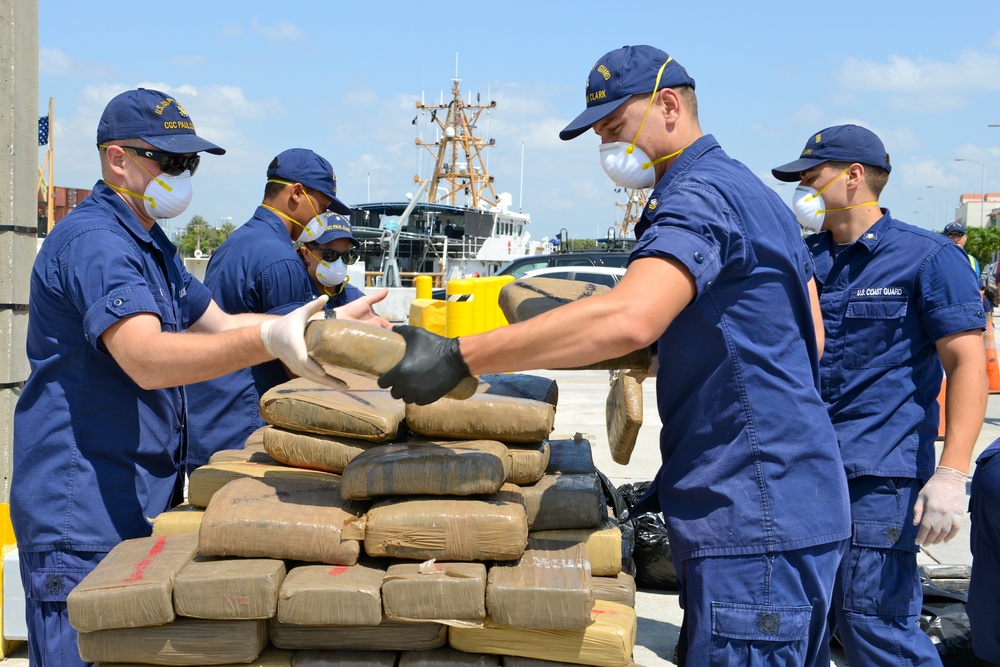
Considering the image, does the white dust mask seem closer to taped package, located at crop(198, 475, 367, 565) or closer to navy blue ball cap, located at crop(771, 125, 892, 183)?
navy blue ball cap, located at crop(771, 125, 892, 183)

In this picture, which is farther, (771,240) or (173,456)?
(173,456)

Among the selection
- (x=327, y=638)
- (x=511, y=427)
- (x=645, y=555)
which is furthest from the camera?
(x=645, y=555)

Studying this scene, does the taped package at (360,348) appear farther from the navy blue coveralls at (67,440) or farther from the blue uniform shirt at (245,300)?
the blue uniform shirt at (245,300)

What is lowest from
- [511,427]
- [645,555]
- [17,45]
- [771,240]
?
[645,555]

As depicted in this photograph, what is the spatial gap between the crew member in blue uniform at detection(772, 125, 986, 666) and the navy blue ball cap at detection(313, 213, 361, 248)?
2812mm

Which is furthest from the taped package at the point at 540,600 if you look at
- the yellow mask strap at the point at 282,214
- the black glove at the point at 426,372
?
the yellow mask strap at the point at 282,214

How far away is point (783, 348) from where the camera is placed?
201 cm

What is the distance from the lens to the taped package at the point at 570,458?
107 inches

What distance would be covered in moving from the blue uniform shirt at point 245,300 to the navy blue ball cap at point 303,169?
197mm

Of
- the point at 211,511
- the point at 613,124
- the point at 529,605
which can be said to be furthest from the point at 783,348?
the point at 211,511

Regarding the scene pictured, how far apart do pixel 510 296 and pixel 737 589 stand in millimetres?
1099

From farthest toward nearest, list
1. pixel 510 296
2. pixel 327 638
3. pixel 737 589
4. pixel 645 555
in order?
pixel 645 555, pixel 510 296, pixel 327 638, pixel 737 589

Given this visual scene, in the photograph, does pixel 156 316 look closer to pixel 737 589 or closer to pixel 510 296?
pixel 510 296

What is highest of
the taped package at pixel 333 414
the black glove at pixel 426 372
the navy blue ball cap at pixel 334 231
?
the navy blue ball cap at pixel 334 231
